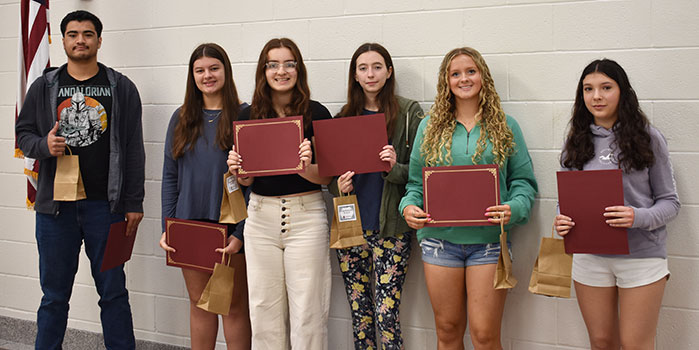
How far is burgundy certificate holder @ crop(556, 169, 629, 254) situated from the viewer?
2.00m

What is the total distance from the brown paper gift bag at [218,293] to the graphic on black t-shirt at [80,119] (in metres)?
0.95

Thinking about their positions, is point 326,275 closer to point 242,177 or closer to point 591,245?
point 242,177

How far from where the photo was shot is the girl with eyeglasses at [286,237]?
238 centimetres

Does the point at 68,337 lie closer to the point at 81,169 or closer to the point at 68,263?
the point at 68,263

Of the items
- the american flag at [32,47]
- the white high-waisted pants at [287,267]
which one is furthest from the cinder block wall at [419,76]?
the white high-waisted pants at [287,267]

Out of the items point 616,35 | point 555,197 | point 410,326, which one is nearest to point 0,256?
point 410,326

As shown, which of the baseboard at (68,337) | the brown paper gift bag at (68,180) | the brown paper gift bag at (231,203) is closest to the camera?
the brown paper gift bag at (231,203)

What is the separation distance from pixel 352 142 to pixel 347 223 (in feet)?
1.10

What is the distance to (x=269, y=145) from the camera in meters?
2.32

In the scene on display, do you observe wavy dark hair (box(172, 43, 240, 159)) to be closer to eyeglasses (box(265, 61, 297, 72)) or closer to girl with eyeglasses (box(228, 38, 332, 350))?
girl with eyeglasses (box(228, 38, 332, 350))

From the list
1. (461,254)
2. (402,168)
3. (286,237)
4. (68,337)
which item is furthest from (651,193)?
(68,337)

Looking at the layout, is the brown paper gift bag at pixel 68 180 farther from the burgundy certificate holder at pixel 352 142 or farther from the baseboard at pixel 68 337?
the burgundy certificate holder at pixel 352 142

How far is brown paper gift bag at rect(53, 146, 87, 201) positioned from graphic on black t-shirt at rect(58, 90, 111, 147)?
10 cm

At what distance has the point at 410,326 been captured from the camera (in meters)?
2.75
